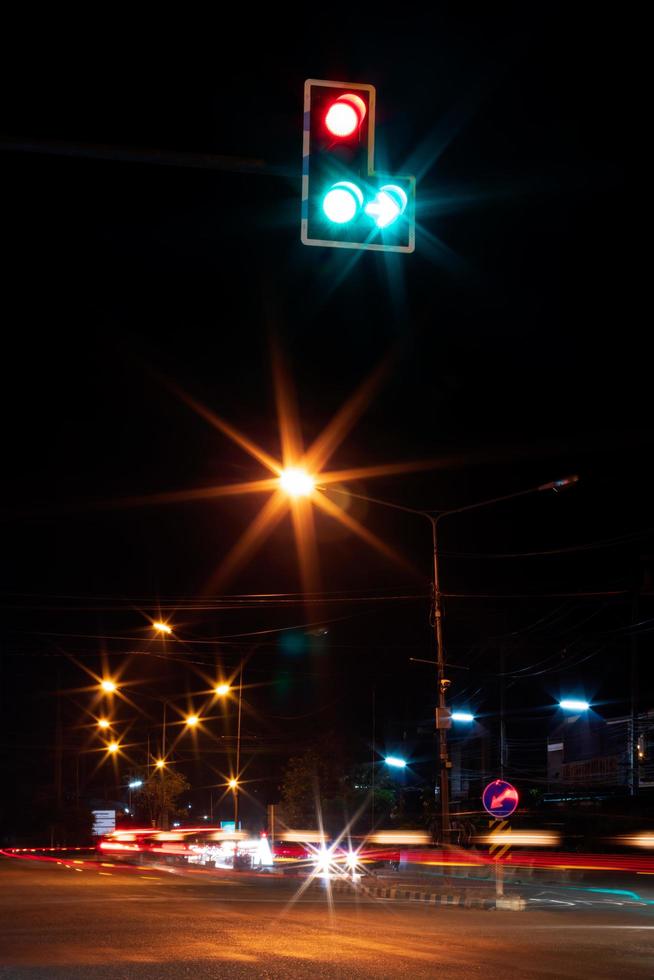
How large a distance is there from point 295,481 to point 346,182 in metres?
14.4

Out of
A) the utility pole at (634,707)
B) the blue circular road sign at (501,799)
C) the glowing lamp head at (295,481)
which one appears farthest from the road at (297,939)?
the utility pole at (634,707)

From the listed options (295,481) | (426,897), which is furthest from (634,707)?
(295,481)

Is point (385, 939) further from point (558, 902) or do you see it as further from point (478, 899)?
point (558, 902)

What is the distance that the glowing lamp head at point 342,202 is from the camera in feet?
22.3

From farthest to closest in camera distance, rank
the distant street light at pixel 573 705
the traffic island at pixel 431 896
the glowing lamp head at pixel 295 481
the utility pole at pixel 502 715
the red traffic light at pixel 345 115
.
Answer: the distant street light at pixel 573 705, the utility pole at pixel 502 715, the glowing lamp head at pixel 295 481, the traffic island at pixel 431 896, the red traffic light at pixel 345 115

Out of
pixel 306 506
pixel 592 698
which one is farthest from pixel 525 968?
pixel 592 698

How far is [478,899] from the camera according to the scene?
20734 mm

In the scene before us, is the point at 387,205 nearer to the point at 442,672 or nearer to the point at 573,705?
the point at 442,672

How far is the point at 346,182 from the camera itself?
6805mm

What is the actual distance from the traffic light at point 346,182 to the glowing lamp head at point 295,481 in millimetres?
13925

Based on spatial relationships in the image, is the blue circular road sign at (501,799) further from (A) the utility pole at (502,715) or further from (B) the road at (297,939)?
(A) the utility pole at (502,715)

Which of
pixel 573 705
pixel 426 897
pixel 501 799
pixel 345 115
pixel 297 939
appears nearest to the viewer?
pixel 345 115

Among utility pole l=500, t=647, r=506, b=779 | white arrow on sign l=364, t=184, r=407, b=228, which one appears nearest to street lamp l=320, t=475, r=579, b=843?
white arrow on sign l=364, t=184, r=407, b=228

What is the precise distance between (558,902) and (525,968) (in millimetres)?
11446
